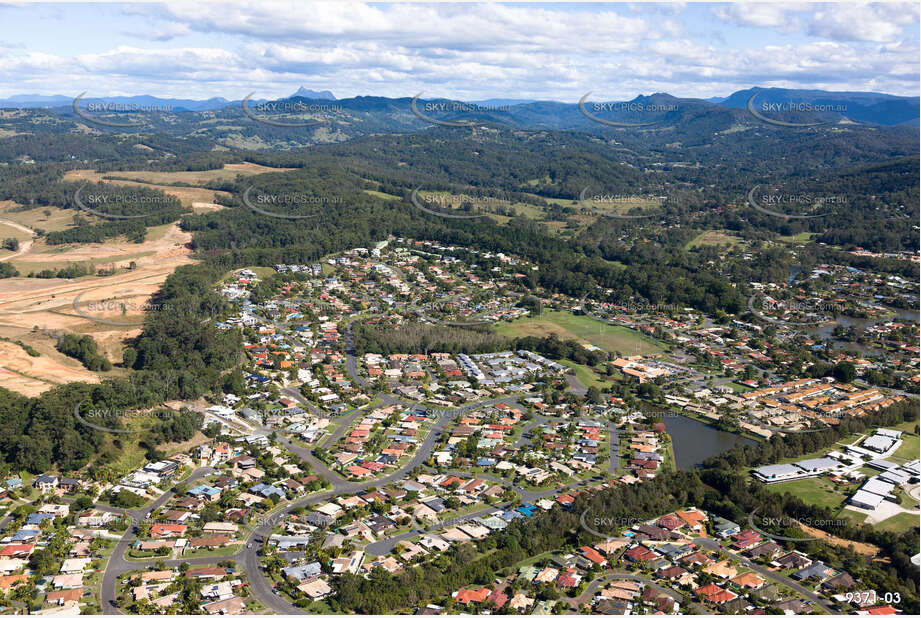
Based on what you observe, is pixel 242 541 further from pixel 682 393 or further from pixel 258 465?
pixel 682 393

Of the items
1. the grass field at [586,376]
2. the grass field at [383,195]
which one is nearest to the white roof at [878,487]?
the grass field at [586,376]

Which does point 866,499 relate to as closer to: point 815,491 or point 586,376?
point 815,491

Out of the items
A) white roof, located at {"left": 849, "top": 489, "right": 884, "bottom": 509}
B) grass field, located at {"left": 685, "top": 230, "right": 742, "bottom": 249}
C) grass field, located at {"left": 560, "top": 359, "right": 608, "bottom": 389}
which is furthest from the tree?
grass field, located at {"left": 685, "top": 230, "right": 742, "bottom": 249}

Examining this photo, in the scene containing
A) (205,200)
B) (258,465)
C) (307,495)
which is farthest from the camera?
(205,200)

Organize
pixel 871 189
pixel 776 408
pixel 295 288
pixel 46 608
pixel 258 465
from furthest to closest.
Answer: pixel 871 189
pixel 295 288
pixel 776 408
pixel 258 465
pixel 46 608

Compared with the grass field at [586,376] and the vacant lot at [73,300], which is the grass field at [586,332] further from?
the vacant lot at [73,300]

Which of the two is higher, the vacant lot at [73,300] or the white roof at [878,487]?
the vacant lot at [73,300]

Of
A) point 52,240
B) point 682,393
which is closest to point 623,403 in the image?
point 682,393

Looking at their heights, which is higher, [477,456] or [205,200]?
[205,200]
